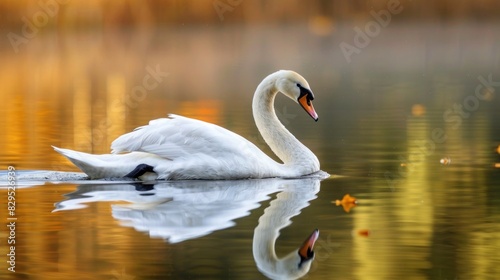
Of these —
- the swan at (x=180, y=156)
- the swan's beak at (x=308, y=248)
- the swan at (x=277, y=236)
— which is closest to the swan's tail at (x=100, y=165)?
the swan at (x=180, y=156)

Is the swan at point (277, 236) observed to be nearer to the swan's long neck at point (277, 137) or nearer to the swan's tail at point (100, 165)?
the swan's long neck at point (277, 137)

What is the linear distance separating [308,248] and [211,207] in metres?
1.68

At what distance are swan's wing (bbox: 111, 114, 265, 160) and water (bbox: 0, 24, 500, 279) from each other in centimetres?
29

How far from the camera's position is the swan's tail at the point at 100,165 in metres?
10.1

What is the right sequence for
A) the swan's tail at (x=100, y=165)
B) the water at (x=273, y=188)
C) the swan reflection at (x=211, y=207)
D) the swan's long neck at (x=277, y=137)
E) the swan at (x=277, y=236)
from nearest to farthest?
the swan at (x=277, y=236) < the water at (x=273, y=188) < the swan reflection at (x=211, y=207) < the swan's tail at (x=100, y=165) < the swan's long neck at (x=277, y=137)

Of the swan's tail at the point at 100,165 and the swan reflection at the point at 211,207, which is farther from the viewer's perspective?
the swan's tail at the point at 100,165

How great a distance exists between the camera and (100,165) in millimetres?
10188

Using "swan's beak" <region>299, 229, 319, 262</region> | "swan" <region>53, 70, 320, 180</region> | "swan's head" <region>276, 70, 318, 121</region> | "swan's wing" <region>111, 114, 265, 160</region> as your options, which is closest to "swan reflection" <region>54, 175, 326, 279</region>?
"swan's beak" <region>299, 229, 319, 262</region>

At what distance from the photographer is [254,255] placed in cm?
720

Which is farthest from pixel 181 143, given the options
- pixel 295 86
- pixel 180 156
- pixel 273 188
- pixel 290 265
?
pixel 290 265

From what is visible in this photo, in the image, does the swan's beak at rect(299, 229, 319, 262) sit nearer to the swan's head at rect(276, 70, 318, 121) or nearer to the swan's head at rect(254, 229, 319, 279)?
the swan's head at rect(254, 229, 319, 279)

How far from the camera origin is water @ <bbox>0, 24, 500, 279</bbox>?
23.2 feet

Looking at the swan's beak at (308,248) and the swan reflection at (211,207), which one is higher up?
the swan reflection at (211,207)

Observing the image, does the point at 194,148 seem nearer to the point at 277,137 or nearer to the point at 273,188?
the point at 273,188
